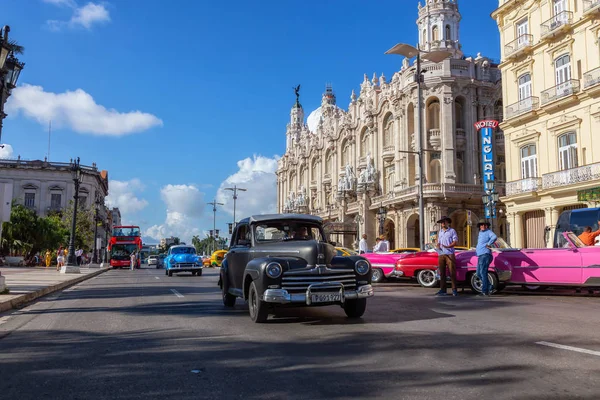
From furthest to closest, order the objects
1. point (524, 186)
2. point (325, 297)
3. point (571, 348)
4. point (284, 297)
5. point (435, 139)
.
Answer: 1. point (435, 139)
2. point (524, 186)
3. point (325, 297)
4. point (284, 297)
5. point (571, 348)

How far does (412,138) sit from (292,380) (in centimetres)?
3881

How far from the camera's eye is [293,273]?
24.6 ft

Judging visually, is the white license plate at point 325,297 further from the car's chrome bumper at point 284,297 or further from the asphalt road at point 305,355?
the asphalt road at point 305,355

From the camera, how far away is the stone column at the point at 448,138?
125 feet

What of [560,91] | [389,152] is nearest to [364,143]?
[389,152]

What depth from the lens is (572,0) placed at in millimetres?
24984

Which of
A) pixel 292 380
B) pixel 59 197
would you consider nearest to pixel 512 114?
pixel 292 380

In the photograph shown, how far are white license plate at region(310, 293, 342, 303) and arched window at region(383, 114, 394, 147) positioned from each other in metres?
38.2

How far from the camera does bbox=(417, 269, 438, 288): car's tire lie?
1581cm

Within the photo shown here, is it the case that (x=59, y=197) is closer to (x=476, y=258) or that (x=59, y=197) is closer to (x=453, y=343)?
(x=476, y=258)

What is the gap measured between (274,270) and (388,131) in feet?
131

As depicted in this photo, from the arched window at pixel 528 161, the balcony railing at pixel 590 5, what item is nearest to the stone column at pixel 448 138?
the arched window at pixel 528 161

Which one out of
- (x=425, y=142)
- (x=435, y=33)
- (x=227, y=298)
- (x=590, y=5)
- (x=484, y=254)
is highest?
(x=435, y=33)

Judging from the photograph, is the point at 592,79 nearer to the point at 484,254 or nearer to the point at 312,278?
the point at 484,254
